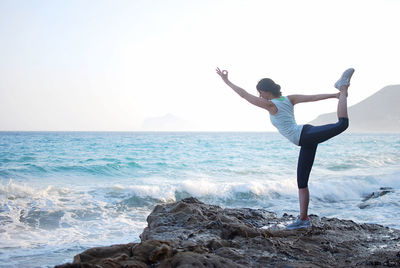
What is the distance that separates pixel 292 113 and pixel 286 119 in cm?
14

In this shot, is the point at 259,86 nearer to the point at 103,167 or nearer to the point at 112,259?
the point at 112,259

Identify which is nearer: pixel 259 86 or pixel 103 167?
pixel 259 86

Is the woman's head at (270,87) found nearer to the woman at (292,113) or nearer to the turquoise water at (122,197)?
the woman at (292,113)

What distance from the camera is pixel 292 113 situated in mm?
4273

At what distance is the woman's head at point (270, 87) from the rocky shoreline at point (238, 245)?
1.62m

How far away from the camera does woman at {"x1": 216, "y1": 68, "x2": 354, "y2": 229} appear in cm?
405

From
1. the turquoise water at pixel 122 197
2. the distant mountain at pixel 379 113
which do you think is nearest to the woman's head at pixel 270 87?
the turquoise water at pixel 122 197

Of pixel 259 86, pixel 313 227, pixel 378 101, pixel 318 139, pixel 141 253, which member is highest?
pixel 378 101

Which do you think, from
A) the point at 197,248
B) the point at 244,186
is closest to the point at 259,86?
the point at 197,248

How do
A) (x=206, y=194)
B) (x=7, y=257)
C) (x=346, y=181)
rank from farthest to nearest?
(x=346, y=181), (x=206, y=194), (x=7, y=257)

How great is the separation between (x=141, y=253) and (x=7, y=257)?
3368 mm

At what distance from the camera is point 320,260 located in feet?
10.8

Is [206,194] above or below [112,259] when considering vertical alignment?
below

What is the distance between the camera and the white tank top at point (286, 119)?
4.17 metres
